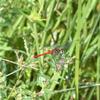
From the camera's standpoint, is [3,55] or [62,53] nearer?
[62,53]

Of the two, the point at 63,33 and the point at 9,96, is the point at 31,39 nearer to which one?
the point at 63,33

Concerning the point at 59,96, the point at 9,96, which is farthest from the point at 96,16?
the point at 9,96

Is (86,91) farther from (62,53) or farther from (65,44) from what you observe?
(62,53)

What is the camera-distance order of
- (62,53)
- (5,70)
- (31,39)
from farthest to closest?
(31,39) < (5,70) < (62,53)

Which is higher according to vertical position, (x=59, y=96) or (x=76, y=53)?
(x=76, y=53)

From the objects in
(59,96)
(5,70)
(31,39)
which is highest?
(31,39)

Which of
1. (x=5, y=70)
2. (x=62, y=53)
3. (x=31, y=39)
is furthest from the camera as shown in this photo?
(x=31, y=39)

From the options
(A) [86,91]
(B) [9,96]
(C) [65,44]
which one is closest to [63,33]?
(C) [65,44]
